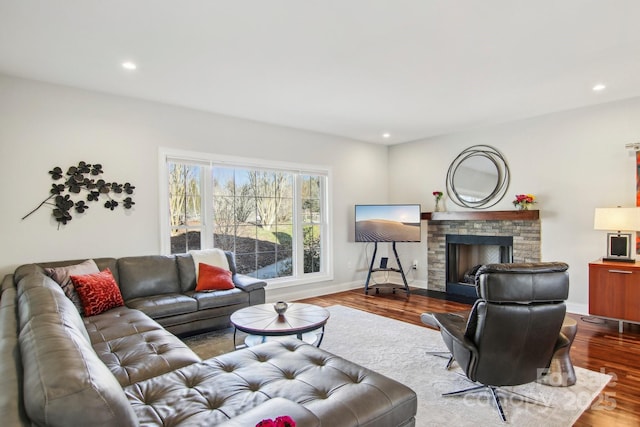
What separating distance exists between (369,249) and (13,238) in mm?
4992

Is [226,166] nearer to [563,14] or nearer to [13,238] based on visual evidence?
[13,238]

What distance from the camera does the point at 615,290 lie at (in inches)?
155

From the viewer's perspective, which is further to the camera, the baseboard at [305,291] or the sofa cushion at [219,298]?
the baseboard at [305,291]

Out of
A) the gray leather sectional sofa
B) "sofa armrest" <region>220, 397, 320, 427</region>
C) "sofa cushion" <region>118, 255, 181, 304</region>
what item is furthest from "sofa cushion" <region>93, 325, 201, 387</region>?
"sofa cushion" <region>118, 255, 181, 304</region>

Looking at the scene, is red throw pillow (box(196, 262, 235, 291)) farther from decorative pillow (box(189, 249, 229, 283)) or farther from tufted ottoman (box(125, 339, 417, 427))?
tufted ottoman (box(125, 339, 417, 427))

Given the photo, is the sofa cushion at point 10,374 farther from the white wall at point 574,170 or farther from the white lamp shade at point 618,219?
the white wall at point 574,170

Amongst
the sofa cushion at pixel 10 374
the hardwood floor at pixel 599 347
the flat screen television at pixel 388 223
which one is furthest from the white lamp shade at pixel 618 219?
the sofa cushion at pixel 10 374

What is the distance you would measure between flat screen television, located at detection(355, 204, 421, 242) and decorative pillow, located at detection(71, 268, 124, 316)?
3723 millimetres

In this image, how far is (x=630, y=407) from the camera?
2418 millimetres

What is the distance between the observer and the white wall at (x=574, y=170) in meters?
4.36

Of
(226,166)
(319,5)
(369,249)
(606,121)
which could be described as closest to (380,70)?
(319,5)

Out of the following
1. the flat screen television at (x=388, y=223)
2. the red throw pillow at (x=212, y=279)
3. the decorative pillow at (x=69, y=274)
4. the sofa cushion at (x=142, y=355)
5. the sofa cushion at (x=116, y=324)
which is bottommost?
the sofa cushion at (x=142, y=355)

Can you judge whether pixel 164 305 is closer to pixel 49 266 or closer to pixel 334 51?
pixel 49 266

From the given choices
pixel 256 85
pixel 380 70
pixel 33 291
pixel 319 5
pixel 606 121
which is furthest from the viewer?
pixel 606 121
